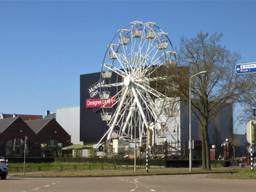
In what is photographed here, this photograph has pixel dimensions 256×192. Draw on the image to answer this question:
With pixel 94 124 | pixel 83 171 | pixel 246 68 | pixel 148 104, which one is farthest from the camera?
pixel 94 124

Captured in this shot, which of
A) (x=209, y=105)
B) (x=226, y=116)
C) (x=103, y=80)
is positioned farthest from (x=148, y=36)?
(x=226, y=116)

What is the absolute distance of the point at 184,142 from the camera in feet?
373

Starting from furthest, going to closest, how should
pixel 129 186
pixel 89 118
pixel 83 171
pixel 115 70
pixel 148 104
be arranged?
1. pixel 89 118
2. pixel 115 70
3. pixel 148 104
4. pixel 83 171
5. pixel 129 186

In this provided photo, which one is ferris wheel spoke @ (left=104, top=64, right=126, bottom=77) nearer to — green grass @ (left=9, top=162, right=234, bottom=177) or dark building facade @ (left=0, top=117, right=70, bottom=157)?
green grass @ (left=9, top=162, right=234, bottom=177)

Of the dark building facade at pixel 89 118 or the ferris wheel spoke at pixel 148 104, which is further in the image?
the dark building facade at pixel 89 118

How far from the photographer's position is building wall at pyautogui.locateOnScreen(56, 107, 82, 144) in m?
147

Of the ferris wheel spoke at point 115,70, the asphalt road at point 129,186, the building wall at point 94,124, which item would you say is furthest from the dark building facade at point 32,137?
the asphalt road at point 129,186

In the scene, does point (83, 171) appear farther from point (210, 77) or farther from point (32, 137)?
point (32, 137)

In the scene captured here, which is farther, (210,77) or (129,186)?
(210,77)

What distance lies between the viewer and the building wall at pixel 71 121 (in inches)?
5772

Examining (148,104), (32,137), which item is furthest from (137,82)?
(32,137)

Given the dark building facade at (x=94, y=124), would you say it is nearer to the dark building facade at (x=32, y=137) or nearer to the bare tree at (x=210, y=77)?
the dark building facade at (x=32, y=137)

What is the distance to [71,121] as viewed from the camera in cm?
14850

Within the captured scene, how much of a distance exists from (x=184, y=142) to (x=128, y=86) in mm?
31625
